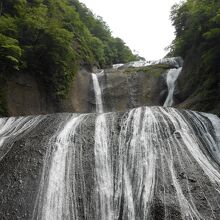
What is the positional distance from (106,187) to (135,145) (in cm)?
160

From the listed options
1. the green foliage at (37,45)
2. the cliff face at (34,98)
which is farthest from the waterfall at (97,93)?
the green foliage at (37,45)

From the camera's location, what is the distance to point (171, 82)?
54.6 ft

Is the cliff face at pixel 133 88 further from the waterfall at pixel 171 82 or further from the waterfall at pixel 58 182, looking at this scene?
the waterfall at pixel 58 182

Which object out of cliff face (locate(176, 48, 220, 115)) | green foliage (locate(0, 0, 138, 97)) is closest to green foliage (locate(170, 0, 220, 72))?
cliff face (locate(176, 48, 220, 115))

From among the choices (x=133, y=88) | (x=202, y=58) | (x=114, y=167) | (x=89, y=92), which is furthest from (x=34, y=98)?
(x=202, y=58)

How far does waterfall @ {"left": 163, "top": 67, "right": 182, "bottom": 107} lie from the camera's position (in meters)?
15.7

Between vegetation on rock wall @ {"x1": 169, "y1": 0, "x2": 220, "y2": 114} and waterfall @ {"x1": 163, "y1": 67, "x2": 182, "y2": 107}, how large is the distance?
823 mm

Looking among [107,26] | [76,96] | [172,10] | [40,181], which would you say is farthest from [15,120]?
[107,26]

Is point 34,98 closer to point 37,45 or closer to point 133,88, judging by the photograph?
point 37,45

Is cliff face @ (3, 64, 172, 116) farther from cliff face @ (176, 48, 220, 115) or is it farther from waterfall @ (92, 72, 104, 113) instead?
cliff face @ (176, 48, 220, 115)

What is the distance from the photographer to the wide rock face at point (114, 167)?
5966mm

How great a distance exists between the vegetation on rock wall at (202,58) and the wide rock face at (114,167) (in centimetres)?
211

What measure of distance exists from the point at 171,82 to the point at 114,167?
10.6 m

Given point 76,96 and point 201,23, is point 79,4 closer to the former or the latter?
point 76,96
